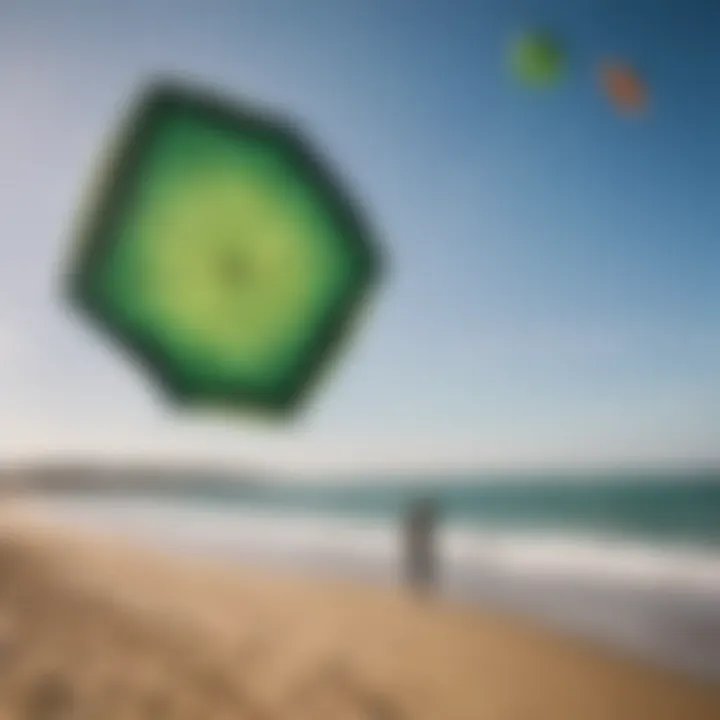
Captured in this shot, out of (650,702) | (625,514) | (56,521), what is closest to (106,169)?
(56,521)

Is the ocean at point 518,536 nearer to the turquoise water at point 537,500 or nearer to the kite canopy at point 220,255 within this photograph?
→ the turquoise water at point 537,500

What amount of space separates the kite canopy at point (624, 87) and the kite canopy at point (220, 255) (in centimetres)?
44

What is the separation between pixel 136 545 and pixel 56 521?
87mm

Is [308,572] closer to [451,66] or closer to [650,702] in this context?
[650,702]

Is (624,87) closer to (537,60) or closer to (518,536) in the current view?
(537,60)

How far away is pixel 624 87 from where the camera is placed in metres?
1.50

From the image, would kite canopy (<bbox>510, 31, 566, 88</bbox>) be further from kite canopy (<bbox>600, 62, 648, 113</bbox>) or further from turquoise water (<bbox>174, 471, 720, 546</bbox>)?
turquoise water (<bbox>174, 471, 720, 546</bbox>)

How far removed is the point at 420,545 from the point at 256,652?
240mm

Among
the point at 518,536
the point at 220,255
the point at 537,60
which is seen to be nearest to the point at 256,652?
the point at 518,536

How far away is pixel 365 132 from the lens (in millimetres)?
1364

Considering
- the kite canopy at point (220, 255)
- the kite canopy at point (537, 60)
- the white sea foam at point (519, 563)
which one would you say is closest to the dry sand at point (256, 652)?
the white sea foam at point (519, 563)

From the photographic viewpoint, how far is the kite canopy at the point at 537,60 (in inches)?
56.9

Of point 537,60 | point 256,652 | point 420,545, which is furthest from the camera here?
point 537,60

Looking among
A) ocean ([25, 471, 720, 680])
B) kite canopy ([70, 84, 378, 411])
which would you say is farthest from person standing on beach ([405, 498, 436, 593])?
kite canopy ([70, 84, 378, 411])
